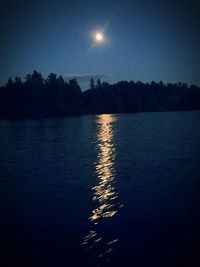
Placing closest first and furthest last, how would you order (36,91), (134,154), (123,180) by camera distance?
(123,180) < (134,154) < (36,91)

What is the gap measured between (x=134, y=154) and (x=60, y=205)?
2544 centimetres

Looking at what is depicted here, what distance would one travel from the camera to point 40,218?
71.8 feet

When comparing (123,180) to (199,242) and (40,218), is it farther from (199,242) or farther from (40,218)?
(199,242)

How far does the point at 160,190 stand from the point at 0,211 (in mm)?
15216

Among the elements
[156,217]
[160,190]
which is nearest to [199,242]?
[156,217]

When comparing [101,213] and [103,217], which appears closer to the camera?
[103,217]

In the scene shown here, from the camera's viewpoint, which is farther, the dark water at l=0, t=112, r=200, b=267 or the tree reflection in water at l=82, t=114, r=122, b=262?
the tree reflection in water at l=82, t=114, r=122, b=262

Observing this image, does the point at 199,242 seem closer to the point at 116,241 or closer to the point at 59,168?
the point at 116,241

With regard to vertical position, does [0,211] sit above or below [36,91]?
below

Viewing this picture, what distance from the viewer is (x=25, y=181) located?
32781 millimetres

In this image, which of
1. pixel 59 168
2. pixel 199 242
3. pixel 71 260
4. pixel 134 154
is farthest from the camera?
pixel 134 154

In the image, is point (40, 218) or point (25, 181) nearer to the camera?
point (40, 218)

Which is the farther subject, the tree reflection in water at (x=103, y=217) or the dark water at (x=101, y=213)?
the tree reflection in water at (x=103, y=217)

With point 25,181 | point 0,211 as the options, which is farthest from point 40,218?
point 25,181
